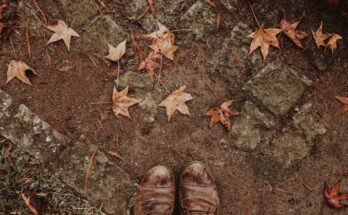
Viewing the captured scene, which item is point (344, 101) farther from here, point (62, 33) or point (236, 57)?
point (62, 33)

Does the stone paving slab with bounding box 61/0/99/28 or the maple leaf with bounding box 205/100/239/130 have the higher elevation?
the stone paving slab with bounding box 61/0/99/28

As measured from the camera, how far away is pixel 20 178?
2.77 m

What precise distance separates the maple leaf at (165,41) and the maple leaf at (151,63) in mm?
36

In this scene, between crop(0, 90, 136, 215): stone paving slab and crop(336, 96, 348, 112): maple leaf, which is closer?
crop(0, 90, 136, 215): stone paving slab

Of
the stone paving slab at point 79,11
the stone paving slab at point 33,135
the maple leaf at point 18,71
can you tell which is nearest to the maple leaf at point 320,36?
the stone paving slab at point 79,11

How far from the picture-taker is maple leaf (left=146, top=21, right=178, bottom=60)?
2844mm

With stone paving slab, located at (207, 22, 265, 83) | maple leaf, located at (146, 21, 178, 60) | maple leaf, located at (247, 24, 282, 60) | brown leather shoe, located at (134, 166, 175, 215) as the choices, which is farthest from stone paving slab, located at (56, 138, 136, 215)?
maple leaf, located at (247, 24, 282, 60)

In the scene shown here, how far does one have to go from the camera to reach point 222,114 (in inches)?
112

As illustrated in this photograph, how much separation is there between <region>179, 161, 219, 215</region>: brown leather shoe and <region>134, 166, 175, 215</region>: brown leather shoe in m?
0.11

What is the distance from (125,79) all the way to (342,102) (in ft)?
4.66

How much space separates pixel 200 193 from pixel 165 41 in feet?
3.28

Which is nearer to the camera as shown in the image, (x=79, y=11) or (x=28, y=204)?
(x=28, y=204)

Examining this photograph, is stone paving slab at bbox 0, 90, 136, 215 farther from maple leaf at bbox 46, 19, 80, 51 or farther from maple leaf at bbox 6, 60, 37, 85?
maple leaf at bbox 46, 19, 80, 51

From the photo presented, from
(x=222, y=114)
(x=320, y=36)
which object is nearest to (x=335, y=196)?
(x=222, y=114)
